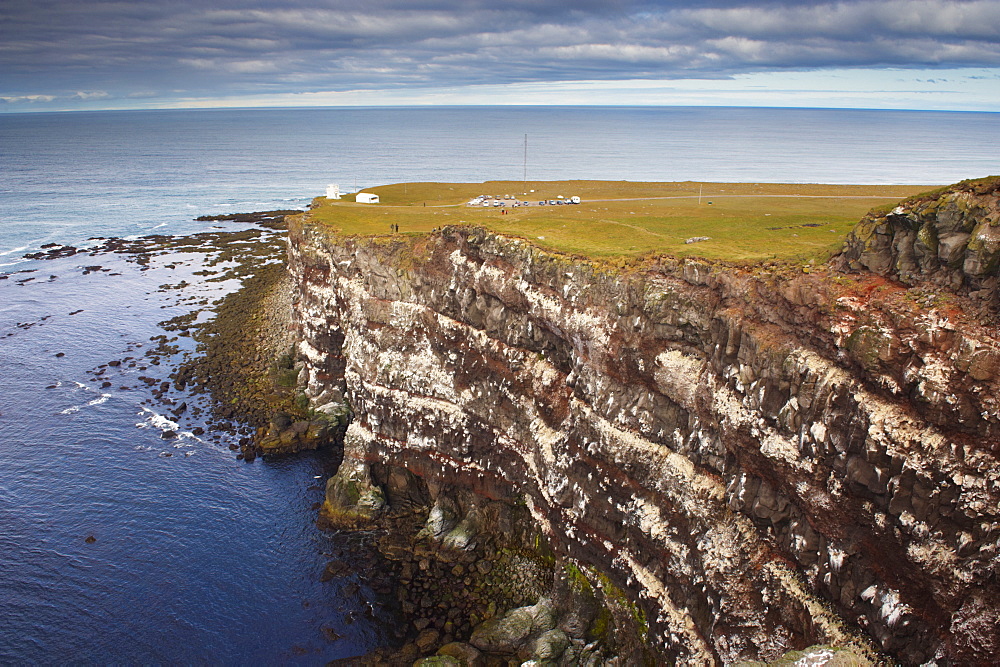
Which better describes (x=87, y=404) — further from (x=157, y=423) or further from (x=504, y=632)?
(x=504, y=632)

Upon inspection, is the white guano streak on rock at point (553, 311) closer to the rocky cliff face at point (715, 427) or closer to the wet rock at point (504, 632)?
the rocky cliff face at point (715, 427)

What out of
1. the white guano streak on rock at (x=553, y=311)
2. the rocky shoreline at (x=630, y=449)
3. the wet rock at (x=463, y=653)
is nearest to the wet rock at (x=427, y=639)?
the rocky shoreline at (x=630, y=449)

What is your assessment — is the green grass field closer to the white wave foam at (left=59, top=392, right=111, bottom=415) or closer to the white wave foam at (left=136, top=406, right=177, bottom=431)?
the white wave foam at (left=136, top=406, right=177, bottom=431)

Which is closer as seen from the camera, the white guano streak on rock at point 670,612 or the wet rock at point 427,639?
the white guano streak on rock at point 670,612

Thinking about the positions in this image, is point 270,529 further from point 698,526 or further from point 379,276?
point 698,526

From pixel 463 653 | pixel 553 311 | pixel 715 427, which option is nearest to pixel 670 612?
pixel 715 427

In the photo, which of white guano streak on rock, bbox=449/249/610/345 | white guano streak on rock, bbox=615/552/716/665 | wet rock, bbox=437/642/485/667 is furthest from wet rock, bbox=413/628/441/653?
white guano streak on rock, bbox=449/249/610/345
